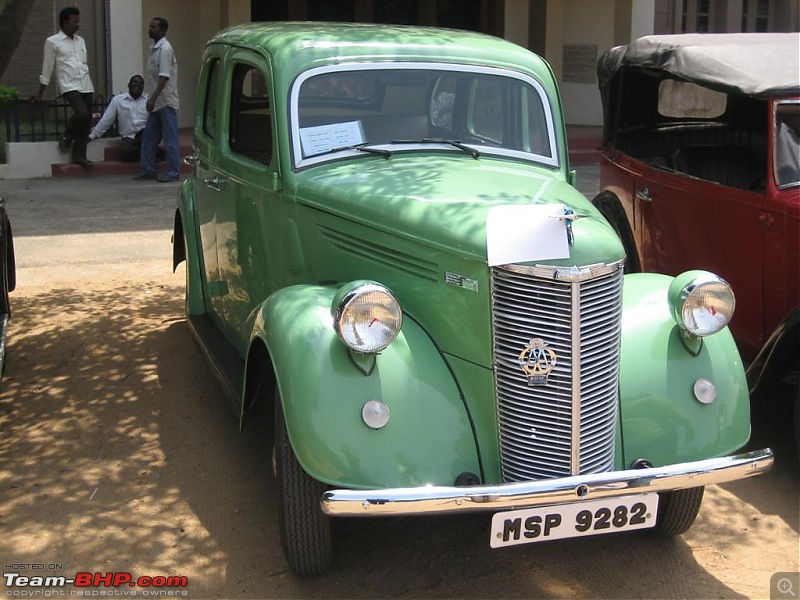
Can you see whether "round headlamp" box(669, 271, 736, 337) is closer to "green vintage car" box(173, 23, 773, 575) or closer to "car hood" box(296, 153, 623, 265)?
"green vintage car" box(173, 23, 773, 575)

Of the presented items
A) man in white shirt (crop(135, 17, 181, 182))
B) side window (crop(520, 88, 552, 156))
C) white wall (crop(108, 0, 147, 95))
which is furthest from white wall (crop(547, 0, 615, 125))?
side window (crop(520, 88, 552, 156))

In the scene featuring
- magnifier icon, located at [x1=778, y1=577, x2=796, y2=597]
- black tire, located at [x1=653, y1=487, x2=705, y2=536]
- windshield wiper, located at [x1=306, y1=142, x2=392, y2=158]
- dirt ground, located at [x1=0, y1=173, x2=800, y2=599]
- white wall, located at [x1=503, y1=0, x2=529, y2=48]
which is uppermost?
white wall, located at [x1=503, y1=0, x2=529, y2=48]

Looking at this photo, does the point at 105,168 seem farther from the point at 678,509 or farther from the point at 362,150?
the point at 678,509

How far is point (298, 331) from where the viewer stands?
366 centimetres

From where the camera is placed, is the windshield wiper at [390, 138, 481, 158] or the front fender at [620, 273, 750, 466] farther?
the windshield wiper at [390, 138, 481, 158]

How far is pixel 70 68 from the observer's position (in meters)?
11.7

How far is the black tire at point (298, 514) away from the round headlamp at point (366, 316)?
1.41 ft

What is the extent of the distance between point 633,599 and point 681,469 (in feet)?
2.01

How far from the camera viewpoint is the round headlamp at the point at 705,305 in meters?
3.87

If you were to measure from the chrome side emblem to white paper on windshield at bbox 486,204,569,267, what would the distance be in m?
0.30

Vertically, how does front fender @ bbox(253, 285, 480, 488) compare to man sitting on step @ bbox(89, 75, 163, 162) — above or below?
below

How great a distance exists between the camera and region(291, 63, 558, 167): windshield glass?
456cm

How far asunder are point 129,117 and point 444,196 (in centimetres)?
937

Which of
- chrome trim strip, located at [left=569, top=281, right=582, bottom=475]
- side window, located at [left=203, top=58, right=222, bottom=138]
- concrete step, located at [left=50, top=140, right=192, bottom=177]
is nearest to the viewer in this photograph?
chrome trim strip, located at [left=569, top=281, right=582, bottom=475]
